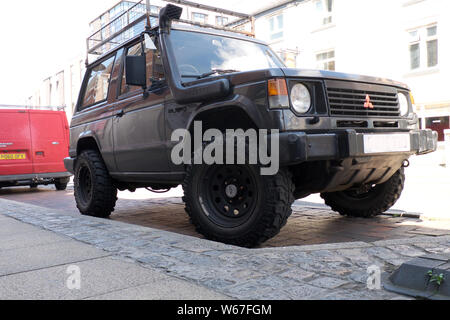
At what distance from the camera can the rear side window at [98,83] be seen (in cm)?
546

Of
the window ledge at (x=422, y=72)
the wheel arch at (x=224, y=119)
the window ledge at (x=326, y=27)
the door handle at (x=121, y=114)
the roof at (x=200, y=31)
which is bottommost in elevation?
the wheel arch at (x=224, y=119)

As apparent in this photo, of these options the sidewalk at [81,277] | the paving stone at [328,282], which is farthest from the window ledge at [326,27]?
the paving stone at [328,282]

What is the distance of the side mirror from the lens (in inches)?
167

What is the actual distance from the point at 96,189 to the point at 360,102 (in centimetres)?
331

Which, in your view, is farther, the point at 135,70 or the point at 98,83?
the point at 98,83

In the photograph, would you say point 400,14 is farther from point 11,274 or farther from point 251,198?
point 11,274

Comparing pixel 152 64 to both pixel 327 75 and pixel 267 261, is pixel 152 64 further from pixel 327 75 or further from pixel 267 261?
pixel 267 261

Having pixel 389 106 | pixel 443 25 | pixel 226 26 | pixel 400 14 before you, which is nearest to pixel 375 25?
pixel 400 14

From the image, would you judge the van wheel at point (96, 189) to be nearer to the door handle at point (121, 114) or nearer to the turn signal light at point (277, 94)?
the door handle at point (121, 114)

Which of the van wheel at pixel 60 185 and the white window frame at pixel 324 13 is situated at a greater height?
the white window frame at pixel 324 13

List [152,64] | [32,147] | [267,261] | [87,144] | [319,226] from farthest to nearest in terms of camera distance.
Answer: [32,147] < [87,144] < [319,226] < [152,64] < [267,261]

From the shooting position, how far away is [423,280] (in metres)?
2.26

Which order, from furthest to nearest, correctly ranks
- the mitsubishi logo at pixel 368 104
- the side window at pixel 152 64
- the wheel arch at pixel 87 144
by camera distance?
the wheel arch at pixel 87 144
the side window at pixel 152 64
the mitsubishi logo at pixel 368 104

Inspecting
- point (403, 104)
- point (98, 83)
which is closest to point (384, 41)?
point (98, 83)
